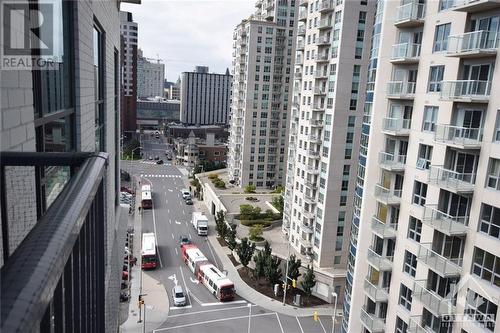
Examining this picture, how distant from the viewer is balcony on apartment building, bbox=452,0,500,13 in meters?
12.6

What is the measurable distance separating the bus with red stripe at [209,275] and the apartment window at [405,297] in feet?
48.8

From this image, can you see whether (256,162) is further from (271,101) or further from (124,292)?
(124,292)

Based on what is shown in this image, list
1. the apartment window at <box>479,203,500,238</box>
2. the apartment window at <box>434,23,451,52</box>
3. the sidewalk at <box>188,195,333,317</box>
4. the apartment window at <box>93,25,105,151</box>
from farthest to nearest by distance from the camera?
the sidewalk at <box>188,195,333,317</box>
the apartment window at <box>434,23,451,52</box>
the apartment window at <box>93,25,105,151</box>
the apartment window at <box>479,203,500,238</box>

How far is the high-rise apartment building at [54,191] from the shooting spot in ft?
5.13

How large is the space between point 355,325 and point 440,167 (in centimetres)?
983

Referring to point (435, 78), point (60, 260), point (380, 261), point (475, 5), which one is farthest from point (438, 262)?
point (60, 260)

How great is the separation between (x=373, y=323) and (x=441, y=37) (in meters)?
12.8

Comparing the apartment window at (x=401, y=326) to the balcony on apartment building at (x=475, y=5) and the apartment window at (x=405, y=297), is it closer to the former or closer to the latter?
the apartment window at (x=405, y=297)

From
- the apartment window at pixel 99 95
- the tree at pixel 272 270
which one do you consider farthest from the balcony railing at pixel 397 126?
the tree at pixel 272 270

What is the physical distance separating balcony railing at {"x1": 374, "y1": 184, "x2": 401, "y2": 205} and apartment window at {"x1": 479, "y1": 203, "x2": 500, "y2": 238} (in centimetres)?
426

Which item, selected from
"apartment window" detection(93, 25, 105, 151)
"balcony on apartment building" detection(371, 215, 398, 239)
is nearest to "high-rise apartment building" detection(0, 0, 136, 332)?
"apartment window" detection(93, 25, 105, 151)

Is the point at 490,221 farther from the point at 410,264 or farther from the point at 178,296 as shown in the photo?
the point at 178,296

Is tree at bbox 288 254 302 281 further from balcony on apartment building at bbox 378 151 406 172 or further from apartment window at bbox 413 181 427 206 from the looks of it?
apartment window at bbox 413 181 427 206

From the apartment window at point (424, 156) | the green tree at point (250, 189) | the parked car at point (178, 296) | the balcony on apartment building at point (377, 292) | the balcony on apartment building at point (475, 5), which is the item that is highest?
the balcony on apartment building at point (475, 5)
